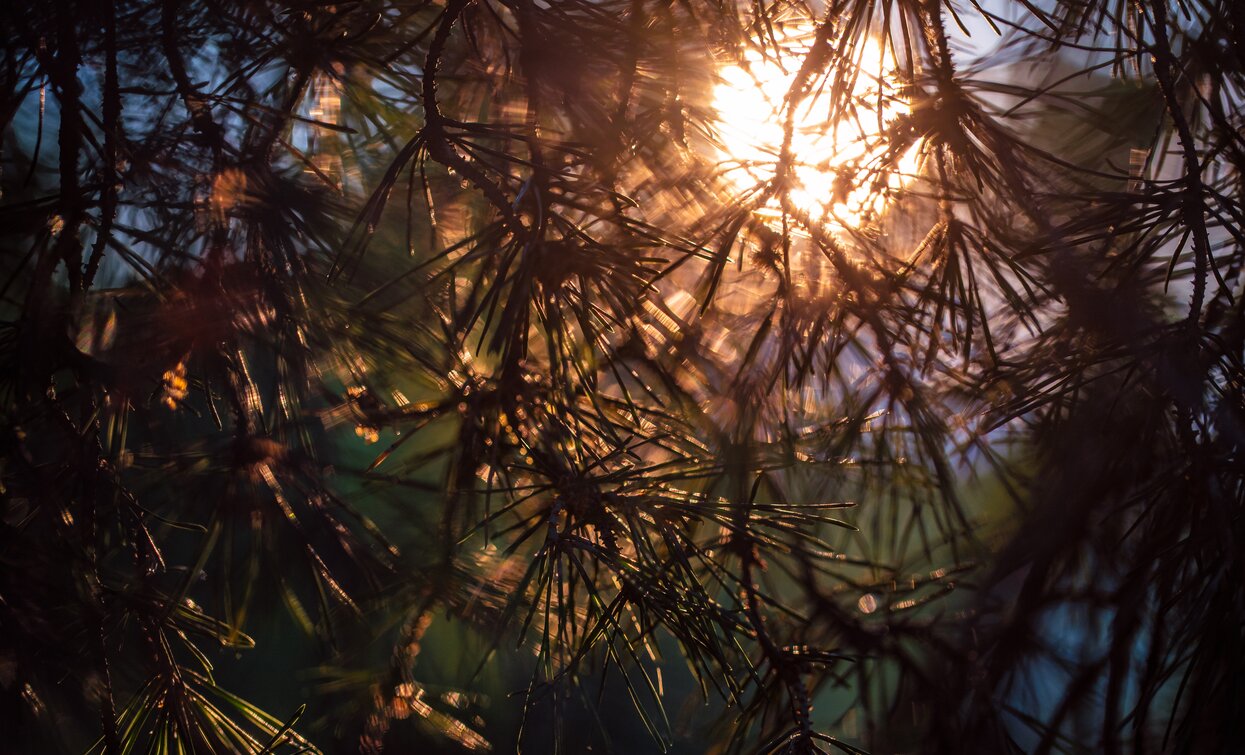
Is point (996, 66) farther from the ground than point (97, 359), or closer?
farther from the ground

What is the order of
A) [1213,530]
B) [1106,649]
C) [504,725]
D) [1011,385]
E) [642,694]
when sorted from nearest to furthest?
[1213,530] < [1011,385] < [1106,649] < [642,694] < [504,725]

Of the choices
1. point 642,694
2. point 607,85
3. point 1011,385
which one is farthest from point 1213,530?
point 642,694

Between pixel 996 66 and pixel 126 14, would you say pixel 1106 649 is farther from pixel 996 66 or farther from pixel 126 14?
pixel 126 14

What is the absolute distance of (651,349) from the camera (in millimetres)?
432

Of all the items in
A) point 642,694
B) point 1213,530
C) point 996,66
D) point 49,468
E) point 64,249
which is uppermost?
point 996,66

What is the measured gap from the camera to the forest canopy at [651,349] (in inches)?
14.1

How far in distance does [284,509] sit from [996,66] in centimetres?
57

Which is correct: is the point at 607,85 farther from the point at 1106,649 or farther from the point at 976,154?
the point at 1106,649

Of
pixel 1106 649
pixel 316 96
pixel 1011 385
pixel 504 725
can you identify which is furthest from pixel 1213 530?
pixel 504 725

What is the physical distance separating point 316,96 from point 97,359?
0.30 metres

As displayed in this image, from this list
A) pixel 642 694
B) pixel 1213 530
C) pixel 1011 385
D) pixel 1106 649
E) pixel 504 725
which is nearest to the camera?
pixel 1213 530

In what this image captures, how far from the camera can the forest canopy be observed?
36cm

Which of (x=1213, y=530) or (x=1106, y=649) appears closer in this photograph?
(x=1213, y=530)

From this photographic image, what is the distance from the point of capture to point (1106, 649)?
0.62m
